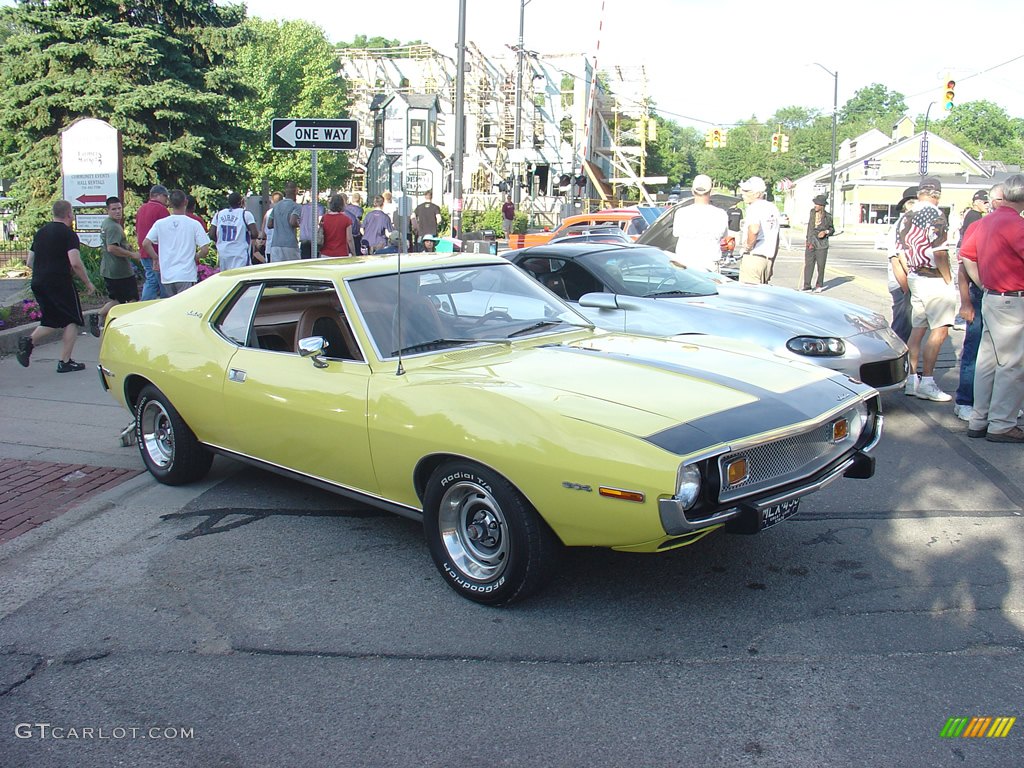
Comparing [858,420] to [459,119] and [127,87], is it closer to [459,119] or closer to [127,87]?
[459,119]

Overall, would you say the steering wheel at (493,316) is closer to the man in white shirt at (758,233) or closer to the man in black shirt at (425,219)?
the man in white shirt at (758,233)

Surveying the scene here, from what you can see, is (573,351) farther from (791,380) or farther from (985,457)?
(985,457)

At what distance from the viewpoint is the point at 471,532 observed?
3.97m

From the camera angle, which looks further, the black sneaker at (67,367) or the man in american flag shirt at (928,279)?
the black sneaker at (67,367)

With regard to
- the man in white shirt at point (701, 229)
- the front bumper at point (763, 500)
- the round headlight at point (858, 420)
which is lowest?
the front bumper at point (763, 500)

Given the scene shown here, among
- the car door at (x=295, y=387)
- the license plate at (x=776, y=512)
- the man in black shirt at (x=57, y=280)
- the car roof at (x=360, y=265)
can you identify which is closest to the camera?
the license plate at (x=776, y=512)

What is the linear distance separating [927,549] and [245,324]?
385 centimetres

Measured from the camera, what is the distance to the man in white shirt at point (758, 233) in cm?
1041

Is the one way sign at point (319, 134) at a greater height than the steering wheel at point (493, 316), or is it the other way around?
the one way sign at point (319, 134)

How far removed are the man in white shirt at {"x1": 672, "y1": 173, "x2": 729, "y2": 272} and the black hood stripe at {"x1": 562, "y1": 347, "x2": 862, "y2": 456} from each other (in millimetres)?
5834

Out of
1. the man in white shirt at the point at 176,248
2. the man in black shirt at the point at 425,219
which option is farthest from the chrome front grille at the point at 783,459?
the man in black shirt at the point at 425,219

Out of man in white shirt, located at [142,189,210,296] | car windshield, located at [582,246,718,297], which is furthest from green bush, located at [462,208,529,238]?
car windshield, located at [582,246,718,297]

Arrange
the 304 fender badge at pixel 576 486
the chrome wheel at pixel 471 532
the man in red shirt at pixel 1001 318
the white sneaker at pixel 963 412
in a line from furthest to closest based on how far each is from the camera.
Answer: the white sneaker at pixel 963 412 < the man in red shirt at pixel 1001 318 < the chrome wheel at pixel 471 532 < the 304 fender badge at pixel 576 486

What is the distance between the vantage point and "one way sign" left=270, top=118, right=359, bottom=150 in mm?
9078
